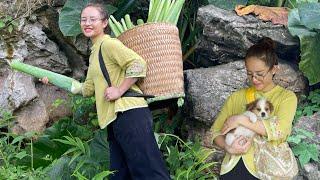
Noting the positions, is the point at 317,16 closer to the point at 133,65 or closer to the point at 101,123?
the point at 133,65

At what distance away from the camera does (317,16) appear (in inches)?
135

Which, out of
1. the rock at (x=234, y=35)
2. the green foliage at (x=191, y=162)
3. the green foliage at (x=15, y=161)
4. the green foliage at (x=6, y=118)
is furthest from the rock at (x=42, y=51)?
the green foliage at (x=191, y=162)

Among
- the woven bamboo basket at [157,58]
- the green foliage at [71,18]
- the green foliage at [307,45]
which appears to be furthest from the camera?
the green foliage at [71,18]

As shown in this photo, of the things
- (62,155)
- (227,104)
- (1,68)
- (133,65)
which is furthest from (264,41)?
(1,68)

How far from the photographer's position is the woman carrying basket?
2855 mm

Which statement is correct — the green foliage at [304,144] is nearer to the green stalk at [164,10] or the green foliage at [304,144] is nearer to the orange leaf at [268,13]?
the orange leaf at [268,13]

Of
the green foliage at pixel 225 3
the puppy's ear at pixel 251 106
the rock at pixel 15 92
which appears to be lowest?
the rock at pixel 15 92

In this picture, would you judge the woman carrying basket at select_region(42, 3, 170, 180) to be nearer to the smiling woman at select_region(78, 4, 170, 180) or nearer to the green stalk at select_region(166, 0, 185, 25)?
the smiling woman at select_region(78, 4, 170, 180)

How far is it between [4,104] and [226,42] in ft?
6.38

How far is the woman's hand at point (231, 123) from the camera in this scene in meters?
2.63

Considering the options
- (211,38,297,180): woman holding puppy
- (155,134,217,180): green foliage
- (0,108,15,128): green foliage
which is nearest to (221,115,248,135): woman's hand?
(211,38,297,180): woman holding puppy

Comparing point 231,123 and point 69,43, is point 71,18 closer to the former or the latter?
point 69,43

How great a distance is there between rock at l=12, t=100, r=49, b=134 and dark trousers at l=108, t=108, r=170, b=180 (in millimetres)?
1841

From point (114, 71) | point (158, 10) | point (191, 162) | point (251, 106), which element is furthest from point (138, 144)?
point (158, 10)
